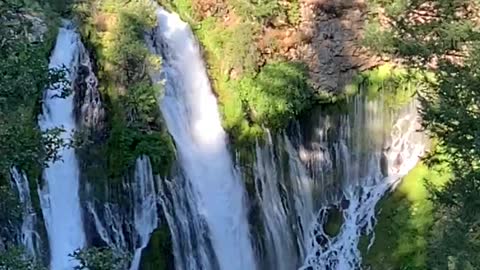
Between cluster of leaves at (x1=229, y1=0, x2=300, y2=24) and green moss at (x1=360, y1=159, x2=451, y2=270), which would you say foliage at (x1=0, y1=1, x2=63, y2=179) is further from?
cluster of leaves at (x1=229, y1=0, x2=300, y2=24)

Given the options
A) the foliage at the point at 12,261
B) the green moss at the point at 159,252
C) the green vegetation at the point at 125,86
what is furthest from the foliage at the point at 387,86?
the foliage at the point at 12,261

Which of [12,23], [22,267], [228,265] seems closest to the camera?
[22,267]

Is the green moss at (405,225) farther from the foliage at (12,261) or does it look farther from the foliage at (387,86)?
the foliage at (12,261)

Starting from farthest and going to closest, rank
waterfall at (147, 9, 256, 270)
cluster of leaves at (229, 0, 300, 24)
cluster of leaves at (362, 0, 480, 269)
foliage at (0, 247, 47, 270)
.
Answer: cluster of leaves at (229, 0, 300, 24)
waterfall at (147, 9, 256, 270)
cluster of leaves at (362, 0, 480, 269)
foliage at (0, 247, 47, 270)

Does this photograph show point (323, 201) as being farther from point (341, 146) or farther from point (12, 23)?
point (12, 23)

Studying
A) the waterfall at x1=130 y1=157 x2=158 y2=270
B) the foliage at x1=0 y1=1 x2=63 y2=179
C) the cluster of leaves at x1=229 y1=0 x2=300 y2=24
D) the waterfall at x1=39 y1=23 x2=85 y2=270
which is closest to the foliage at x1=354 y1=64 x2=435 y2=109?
the cluster of leaves at x1=229 y1=0 x2=300 y2=24

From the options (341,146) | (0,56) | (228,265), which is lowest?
(228,265)

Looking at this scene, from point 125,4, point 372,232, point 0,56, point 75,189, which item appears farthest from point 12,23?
point 372,232
